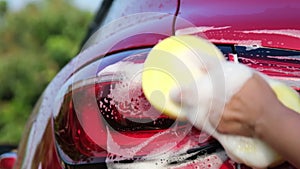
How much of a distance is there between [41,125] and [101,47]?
0.63 meters

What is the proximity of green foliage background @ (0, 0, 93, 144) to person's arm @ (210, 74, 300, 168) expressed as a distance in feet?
37.3

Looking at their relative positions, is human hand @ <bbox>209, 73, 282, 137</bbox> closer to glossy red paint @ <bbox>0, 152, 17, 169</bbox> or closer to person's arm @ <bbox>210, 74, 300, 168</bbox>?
person's arm @ <bbox>210, 74, 300, 168</bbox>

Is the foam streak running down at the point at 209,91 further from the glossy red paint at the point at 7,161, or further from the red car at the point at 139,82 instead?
the glossy red paint at the point at 7,161

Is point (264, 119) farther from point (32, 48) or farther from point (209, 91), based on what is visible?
point (32, 48)

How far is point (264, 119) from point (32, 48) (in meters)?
17.1

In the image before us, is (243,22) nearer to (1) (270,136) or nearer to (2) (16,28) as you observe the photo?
(1) (270,136)

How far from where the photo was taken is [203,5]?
79.7 inches

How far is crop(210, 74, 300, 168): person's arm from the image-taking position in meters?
1.65

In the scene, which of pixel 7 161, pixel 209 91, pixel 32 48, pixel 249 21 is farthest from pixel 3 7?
pixel 209 91

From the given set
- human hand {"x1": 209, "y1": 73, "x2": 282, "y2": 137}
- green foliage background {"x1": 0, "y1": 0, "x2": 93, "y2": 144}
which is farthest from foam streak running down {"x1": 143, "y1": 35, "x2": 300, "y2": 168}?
green foliage background {"x1": 0, "y1": 0, "x2": 93, "y2": 144}

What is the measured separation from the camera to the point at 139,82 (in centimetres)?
177

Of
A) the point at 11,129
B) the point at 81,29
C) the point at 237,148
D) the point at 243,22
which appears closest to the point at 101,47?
the point at 243,22

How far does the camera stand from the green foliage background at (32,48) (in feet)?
48.5

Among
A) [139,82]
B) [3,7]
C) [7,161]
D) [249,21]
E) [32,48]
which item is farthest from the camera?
[3,7]
